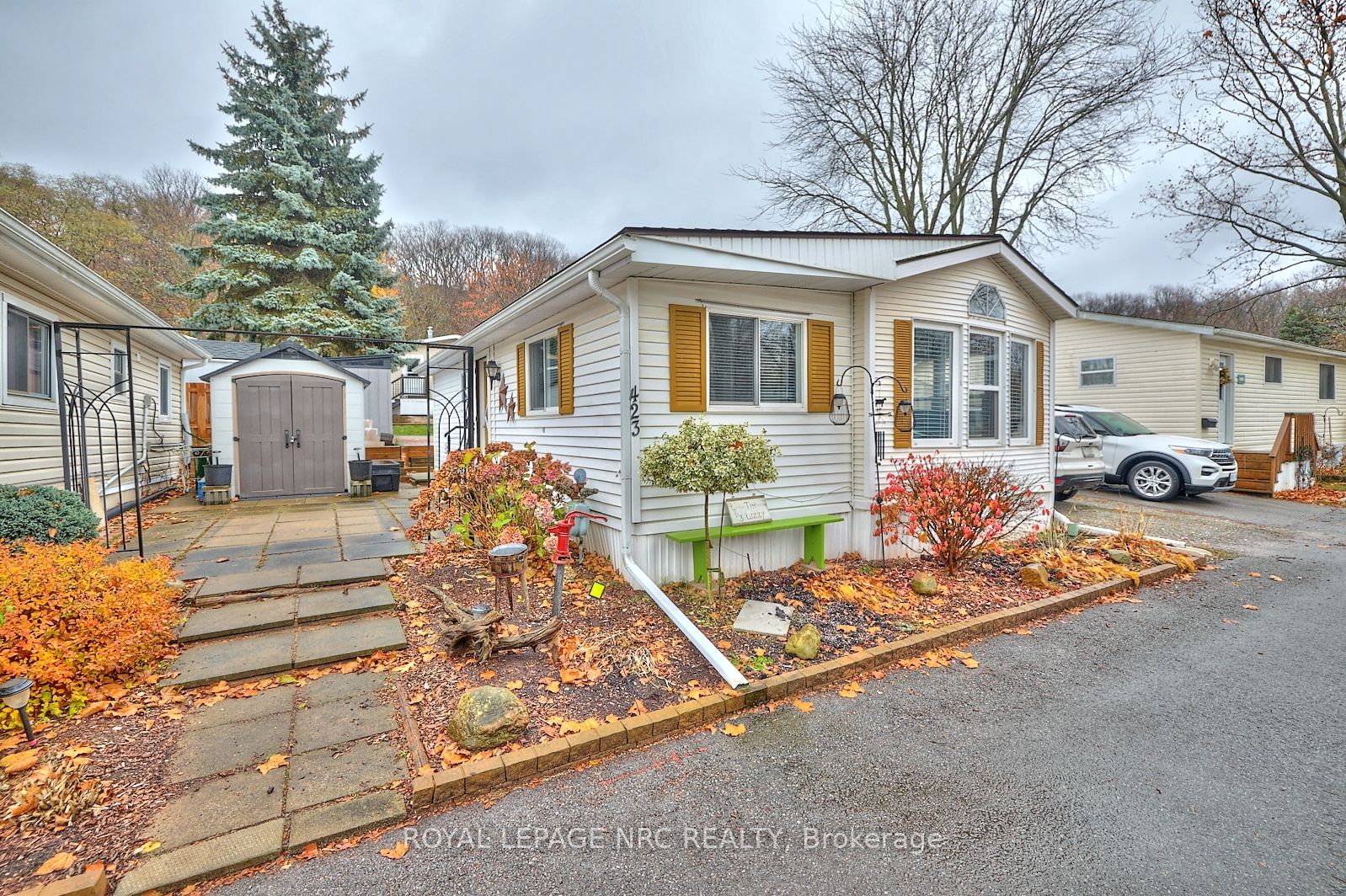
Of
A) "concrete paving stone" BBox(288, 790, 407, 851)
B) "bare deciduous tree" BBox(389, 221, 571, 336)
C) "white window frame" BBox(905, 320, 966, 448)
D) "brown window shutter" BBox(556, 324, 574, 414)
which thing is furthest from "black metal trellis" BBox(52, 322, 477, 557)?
"bare deciduous tree" BBox(389, 221, 571, 336)

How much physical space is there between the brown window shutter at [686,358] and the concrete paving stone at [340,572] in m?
2.89

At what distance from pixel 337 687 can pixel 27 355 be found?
17.9 ft

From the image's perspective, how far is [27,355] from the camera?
545cm

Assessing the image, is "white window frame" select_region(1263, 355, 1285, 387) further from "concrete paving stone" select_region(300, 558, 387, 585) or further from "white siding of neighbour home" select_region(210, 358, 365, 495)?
"white siding of neighbour home" select_region(210, 358, 365, 495)

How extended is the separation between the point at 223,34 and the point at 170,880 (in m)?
20.9

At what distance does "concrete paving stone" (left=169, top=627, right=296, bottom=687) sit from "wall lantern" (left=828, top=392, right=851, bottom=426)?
16.5ft

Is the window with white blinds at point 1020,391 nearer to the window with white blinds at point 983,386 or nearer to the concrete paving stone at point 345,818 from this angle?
the window with white blinds at point 983,386

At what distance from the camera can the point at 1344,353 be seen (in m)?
15.3

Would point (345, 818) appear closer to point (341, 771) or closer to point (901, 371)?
point (341, 771)

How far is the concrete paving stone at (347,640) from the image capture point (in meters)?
3.42

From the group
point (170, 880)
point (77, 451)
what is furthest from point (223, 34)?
point (170, 880)

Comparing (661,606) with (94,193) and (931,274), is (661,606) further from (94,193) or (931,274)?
(94,193)

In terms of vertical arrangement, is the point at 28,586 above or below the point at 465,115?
below

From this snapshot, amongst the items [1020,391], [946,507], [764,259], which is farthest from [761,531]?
[1020,391]
